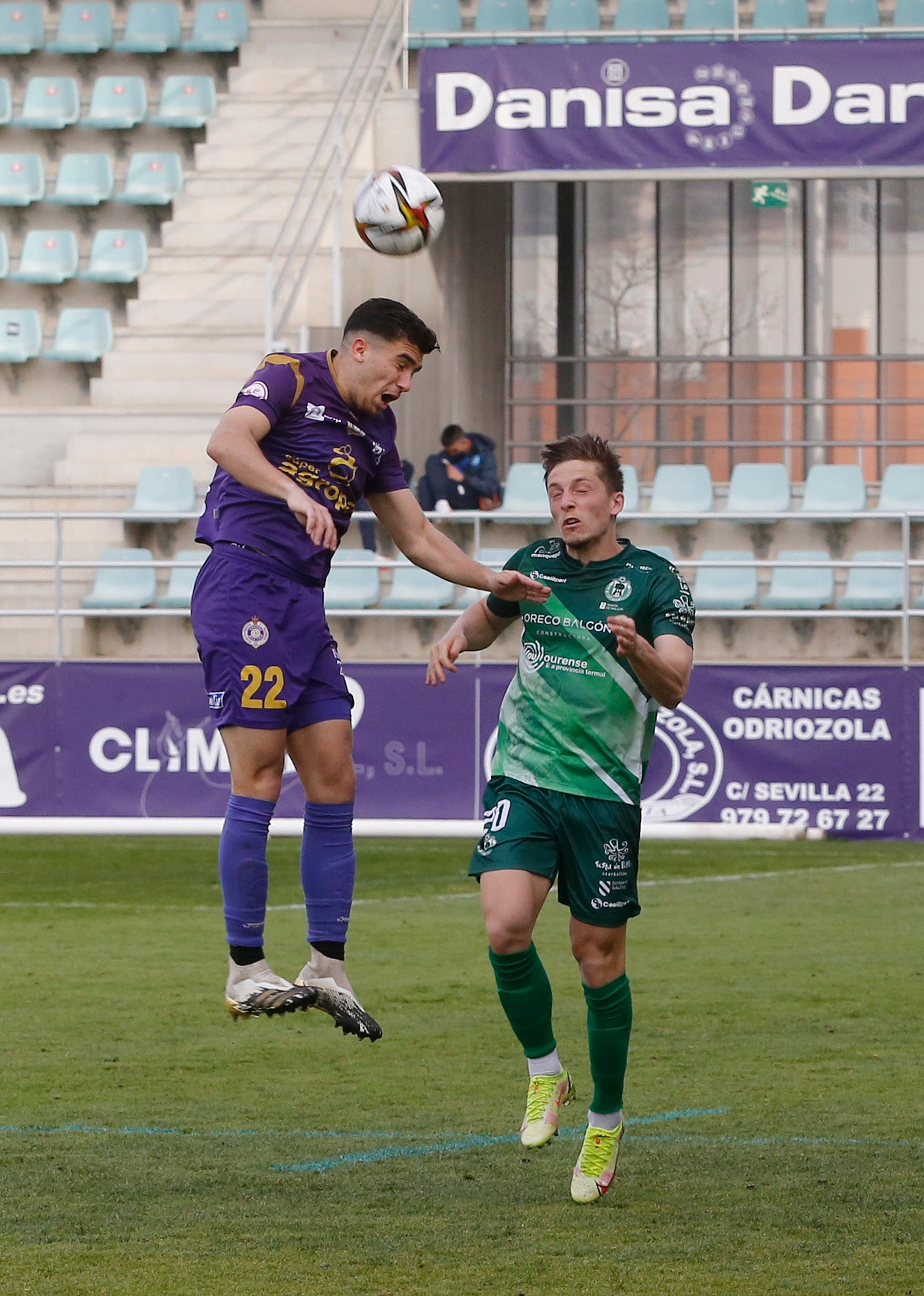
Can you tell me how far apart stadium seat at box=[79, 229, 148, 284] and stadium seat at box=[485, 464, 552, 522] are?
506cm

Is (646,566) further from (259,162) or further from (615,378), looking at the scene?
(615,378)

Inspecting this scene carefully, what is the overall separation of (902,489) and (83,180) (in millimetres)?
9361

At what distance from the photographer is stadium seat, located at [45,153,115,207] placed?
20.8 m

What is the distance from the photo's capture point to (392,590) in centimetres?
1675

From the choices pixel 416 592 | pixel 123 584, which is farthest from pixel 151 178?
pixel 416 592

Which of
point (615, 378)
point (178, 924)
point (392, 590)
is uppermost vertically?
point (615, 378)

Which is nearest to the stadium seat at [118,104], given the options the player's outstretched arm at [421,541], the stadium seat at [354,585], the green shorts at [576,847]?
the stadium seat at [354,585]

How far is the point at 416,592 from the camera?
16672 millimetres

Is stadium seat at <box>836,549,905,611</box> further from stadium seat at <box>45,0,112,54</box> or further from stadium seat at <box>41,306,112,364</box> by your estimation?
stadium seat at <box>45,0,112,54</box>

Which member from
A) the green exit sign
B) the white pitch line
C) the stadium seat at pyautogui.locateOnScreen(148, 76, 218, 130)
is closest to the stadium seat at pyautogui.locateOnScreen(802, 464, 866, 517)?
the green exit sign

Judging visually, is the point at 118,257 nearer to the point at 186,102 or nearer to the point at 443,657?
the point at 186,102

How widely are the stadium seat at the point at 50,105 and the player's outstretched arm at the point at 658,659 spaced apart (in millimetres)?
17517

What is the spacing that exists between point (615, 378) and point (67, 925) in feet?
47.9

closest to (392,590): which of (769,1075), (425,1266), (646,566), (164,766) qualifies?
(164,766)
